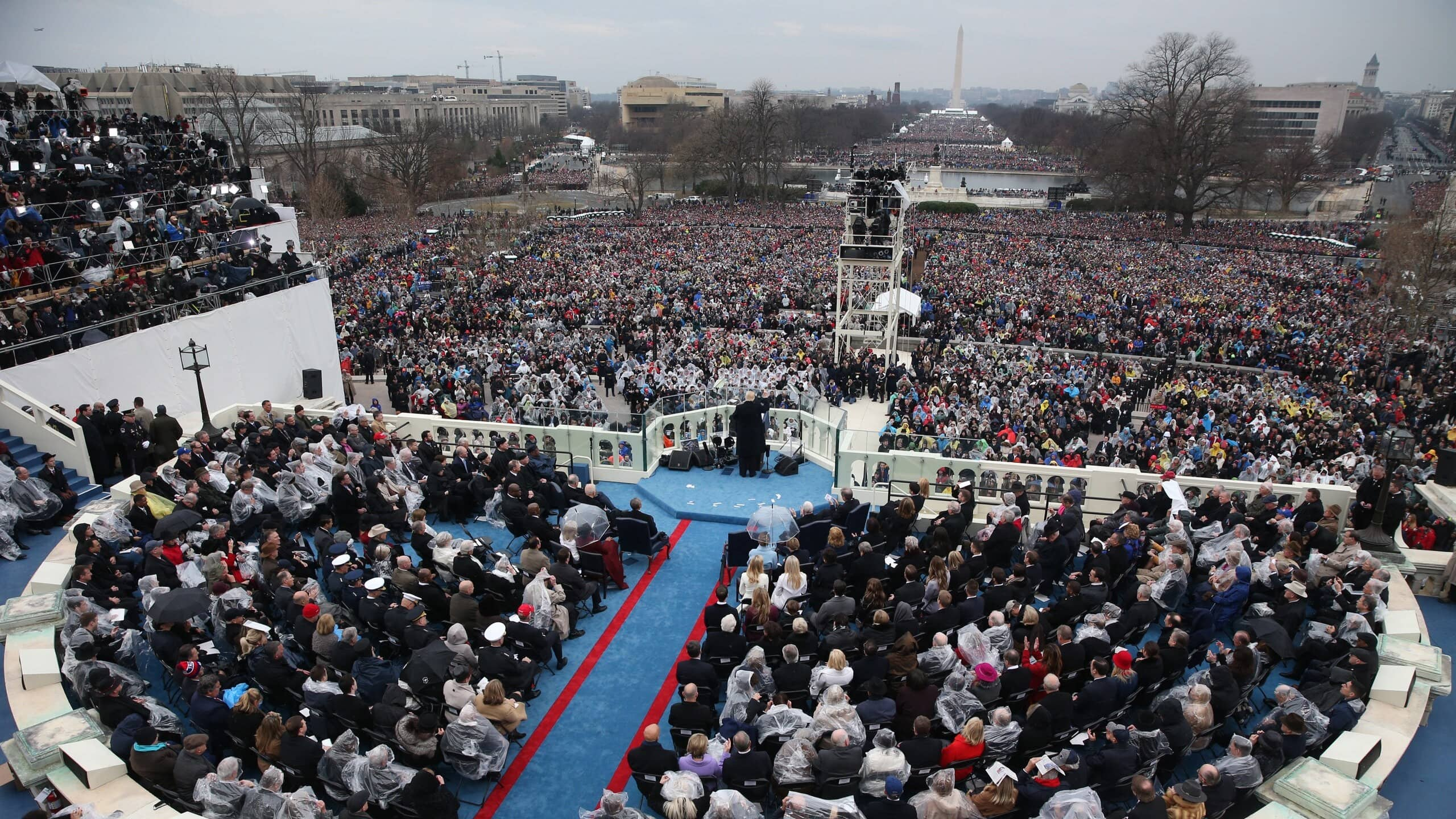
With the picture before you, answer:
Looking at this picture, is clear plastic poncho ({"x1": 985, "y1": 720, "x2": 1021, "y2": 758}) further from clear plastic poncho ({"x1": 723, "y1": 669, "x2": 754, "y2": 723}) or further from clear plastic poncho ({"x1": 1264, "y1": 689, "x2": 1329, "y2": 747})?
clear plastic poncho ({"x1": 1264, "y1": 689, "x2": 1329, "y2": 747})

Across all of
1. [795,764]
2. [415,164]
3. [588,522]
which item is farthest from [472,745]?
[415,164]

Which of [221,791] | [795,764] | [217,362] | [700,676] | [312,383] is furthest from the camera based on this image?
[312,383]

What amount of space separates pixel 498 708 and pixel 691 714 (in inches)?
66.8

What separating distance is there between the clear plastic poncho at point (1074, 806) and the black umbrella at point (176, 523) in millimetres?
9201

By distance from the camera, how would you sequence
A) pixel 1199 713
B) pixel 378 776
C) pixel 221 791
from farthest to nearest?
pixel 1199 713, pixel 378 776, pixel 221 791

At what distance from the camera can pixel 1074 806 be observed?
5773 millimetres

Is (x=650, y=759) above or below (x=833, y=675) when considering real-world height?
below

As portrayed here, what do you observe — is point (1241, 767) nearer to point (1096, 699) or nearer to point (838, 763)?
point (1096, 699)

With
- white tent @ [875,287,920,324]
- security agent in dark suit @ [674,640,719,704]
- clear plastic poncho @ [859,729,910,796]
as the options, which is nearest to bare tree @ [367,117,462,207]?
white tent @ [875,287,920,324]

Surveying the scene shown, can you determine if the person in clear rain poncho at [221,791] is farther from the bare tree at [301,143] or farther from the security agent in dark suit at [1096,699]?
the bare tree at [301,143]

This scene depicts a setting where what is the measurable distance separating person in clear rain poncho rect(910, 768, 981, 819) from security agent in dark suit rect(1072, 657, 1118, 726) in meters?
1.46

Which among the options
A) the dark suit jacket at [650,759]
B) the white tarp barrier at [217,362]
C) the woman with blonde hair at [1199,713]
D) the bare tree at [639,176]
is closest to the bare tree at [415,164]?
the bare tree at [639,176]

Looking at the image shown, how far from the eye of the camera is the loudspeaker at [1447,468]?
11.4 m

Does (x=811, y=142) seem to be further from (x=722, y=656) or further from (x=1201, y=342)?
(x=722, y=656)
